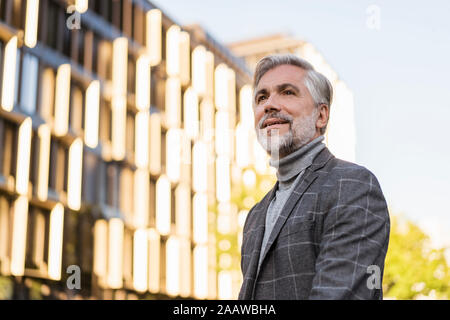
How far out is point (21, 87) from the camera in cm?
2505

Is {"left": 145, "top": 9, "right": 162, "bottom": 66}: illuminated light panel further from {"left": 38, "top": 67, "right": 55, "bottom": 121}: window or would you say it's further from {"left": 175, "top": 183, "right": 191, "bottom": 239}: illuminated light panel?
{"left": 38, "top": 67, "right": 55, "bottom": 121}: window

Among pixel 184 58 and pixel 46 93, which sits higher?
pixel 184 58

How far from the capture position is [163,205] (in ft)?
114

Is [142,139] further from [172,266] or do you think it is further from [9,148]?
[9,148]

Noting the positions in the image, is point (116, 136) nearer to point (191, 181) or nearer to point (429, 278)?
point (191, 181)

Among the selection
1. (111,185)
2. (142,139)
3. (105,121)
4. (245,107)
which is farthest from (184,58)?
(111,185)

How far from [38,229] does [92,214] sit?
3.45 m

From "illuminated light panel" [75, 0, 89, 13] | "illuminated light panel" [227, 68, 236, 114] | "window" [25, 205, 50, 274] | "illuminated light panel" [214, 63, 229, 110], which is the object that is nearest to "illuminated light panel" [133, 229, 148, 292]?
"window" [25, 205, 50, 274]

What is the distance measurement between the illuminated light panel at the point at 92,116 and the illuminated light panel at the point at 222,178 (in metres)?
12.2

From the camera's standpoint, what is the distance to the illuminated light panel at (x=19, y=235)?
923 inches

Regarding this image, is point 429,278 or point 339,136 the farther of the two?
point 339,136

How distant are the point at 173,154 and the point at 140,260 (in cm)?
673
